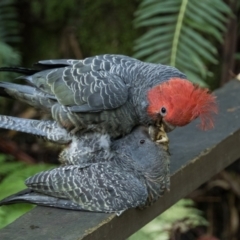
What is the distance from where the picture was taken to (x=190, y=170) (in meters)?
1.40

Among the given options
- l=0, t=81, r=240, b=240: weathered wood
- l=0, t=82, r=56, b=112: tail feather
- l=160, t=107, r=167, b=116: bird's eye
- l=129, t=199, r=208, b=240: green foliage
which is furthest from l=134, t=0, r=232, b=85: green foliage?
l=160, t=107, r=167, b=116: bird's eye

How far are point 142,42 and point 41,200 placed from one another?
0.94 meters

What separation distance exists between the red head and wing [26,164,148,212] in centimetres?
15

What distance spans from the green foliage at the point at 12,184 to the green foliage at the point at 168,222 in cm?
30

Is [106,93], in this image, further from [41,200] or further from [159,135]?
[41,200]

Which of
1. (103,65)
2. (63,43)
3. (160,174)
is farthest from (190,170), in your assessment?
(63,43)

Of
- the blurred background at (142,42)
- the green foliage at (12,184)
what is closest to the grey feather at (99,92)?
the green foliage at (12,184)

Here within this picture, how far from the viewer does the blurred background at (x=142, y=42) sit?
193 centimetres

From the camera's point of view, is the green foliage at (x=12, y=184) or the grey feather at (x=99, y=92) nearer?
the grey feather at (x=99, y=92)

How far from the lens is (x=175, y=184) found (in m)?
1.37

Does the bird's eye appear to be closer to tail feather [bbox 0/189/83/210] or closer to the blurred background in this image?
tail feather [bbox 0/189/83/210]

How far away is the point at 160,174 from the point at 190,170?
19 centimetres

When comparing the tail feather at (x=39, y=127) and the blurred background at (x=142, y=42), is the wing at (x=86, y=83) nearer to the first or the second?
the tail feather at (x=39, y=127)

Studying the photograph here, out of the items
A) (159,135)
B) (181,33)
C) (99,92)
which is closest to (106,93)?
(99,92)
